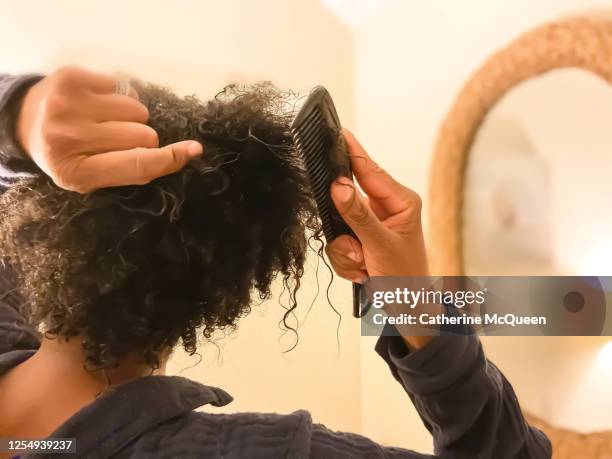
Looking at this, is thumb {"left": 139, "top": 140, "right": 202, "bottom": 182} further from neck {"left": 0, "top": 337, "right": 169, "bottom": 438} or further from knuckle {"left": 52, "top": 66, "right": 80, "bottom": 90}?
neck {"left": 0, "top": 337, "right": 169, "bottom": 438}

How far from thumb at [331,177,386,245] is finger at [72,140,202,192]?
0.13 metres

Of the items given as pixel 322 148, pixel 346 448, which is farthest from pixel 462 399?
pixel 322 148

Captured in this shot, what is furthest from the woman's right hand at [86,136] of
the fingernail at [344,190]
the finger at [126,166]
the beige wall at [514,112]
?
the beige wall at [514,112]

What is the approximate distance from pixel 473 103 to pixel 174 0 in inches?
21.7

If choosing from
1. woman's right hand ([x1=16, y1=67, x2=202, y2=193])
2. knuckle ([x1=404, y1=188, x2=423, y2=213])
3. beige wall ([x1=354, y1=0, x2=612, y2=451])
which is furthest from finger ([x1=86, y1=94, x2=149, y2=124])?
→ beige wall ([x1=354, y1=0, x2=612, y2=451])

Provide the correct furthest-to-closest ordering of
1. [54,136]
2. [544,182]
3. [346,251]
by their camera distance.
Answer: [544,182], [346,251], [54,136]

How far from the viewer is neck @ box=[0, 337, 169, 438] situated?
1.47 ft

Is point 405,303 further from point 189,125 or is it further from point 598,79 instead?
point 598,79

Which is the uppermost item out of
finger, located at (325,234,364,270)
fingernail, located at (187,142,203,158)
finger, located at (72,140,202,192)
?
fingernail, located at (187,142,203,158)

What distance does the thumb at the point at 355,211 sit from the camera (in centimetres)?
42

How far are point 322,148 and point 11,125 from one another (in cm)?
23

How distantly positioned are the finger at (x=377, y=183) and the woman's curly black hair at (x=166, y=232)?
5 centimetres

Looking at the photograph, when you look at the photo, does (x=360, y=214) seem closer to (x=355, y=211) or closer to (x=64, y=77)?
(x=355, y=211)

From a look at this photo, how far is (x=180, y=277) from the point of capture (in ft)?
1.50
